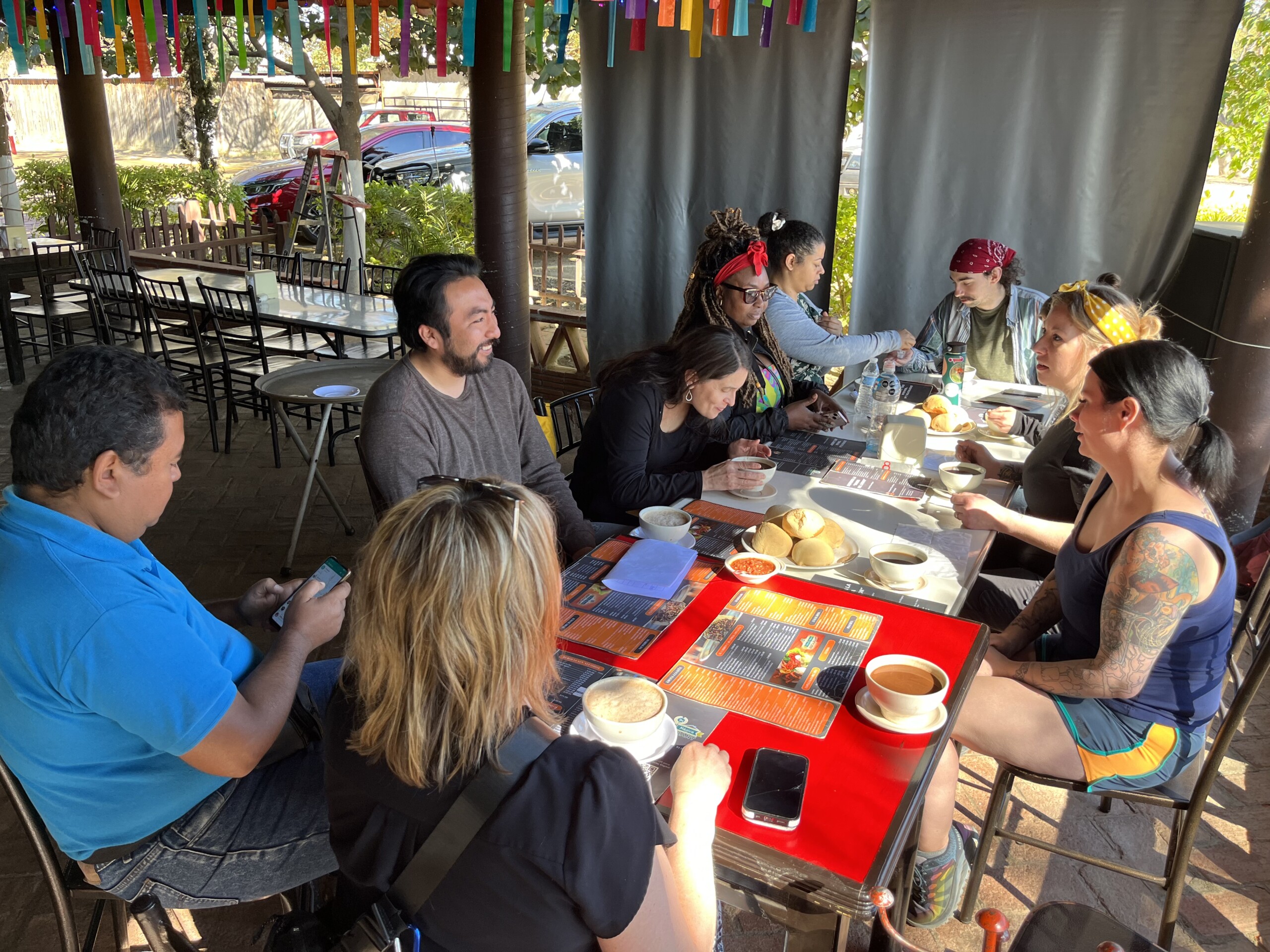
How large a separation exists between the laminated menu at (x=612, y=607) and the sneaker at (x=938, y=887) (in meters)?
0.82

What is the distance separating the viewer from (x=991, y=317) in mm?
4152

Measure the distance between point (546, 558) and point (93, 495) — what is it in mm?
823

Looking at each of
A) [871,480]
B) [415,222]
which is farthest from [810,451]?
[415,222]

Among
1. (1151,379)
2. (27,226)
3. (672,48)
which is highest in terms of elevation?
(672,48)

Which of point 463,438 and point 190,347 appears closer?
point 463,438

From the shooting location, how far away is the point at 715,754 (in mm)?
1350

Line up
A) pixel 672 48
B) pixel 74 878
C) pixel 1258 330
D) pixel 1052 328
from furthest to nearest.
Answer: pixel 672 48 → pixel 1258 330 → pixel 1052 328 → pixel 74 878

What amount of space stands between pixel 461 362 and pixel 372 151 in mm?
10772

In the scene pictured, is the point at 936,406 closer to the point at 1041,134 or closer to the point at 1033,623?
the point at 1033,623

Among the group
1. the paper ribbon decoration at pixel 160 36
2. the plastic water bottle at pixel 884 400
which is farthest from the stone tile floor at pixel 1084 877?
the paper ribbon decoration at pixel 160 36

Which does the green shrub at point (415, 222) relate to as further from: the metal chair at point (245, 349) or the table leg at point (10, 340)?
the table leg at point (10, 340)

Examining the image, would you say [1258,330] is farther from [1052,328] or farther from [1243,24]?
[1243,24]

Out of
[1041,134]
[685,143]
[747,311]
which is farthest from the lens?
[685,143]

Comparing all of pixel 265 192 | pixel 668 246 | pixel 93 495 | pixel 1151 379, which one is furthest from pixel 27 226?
pixel 1151 379
